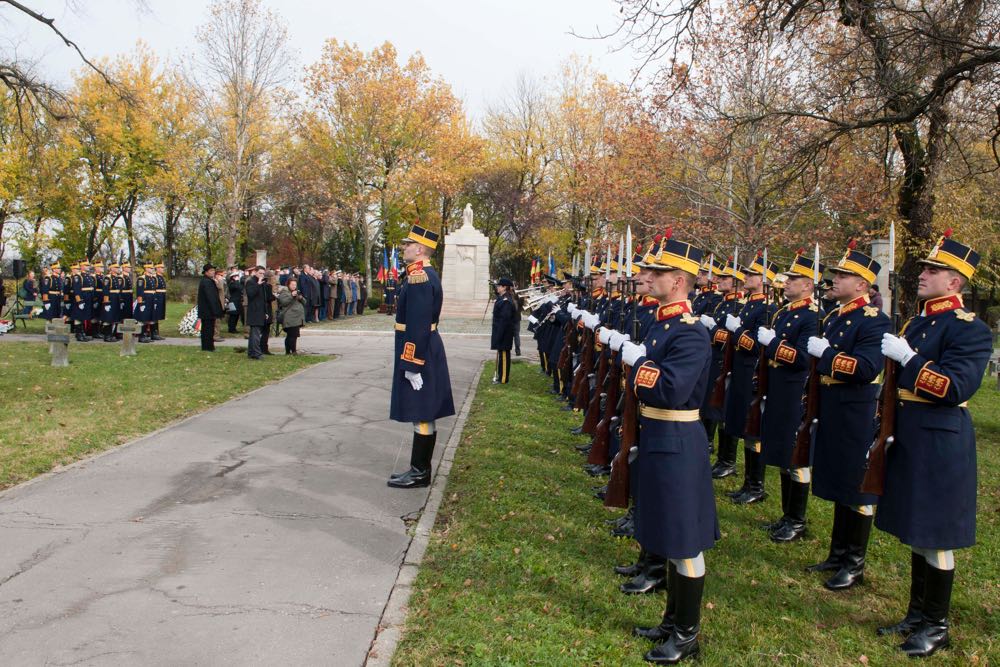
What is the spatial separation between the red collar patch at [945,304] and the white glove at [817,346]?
87 cm

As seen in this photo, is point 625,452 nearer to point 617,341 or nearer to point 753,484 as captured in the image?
point 617,341

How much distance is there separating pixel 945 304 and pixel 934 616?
67.3 inches

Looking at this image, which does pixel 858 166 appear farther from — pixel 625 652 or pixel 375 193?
pixel 375 193

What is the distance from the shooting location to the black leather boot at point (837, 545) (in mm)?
4965

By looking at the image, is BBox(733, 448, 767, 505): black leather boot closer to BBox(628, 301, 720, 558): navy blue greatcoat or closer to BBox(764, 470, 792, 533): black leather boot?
BBox(764, 470, 792, 533): black leather boot

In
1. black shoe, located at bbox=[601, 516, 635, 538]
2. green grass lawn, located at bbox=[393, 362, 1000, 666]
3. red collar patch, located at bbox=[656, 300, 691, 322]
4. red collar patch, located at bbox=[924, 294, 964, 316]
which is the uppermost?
red collar patch, located at bbox=[924, 294, 964, 316]

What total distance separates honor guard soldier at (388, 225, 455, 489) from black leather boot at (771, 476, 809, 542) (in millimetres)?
3049

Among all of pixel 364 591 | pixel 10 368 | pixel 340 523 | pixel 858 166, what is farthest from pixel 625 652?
pixel 858 166

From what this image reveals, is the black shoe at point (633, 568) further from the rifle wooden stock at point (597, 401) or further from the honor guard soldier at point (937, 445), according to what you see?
the rifle wooden stock at point (597, 401)

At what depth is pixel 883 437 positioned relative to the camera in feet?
13.9

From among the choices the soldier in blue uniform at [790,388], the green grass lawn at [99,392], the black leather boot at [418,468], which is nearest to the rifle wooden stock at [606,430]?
the soldier in blue uniform at [790,388]

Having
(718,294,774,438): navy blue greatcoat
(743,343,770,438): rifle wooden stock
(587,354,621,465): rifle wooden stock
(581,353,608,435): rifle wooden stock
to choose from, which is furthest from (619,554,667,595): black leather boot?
(718,294,774,438): navy blue greatcoat

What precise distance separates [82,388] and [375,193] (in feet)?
96.5

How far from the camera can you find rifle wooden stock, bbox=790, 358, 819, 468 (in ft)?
17.1
